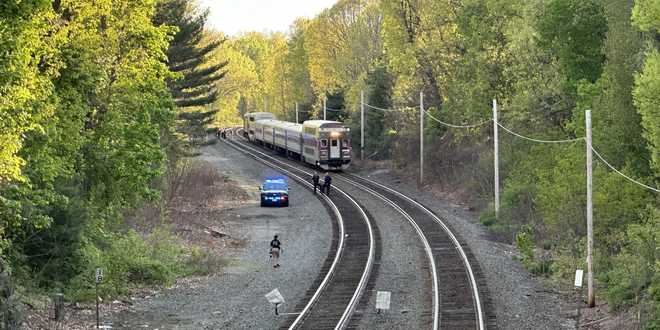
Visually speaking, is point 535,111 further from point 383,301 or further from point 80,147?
point 80,147

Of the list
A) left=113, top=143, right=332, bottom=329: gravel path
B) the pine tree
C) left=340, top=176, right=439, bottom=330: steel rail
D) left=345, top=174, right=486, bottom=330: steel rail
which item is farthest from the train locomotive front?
left=113, top=143, right=332, bottom=329: gravel path

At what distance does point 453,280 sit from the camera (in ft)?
94.5

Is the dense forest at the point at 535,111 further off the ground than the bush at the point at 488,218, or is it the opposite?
the dense forest at the point at 535,111

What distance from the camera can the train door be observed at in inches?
2537

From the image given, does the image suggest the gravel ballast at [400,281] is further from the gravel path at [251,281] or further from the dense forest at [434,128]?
the dense forest at [434,128]

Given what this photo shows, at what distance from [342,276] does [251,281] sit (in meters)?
3.20

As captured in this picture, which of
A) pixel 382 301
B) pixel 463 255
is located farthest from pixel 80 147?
pixel 463 255

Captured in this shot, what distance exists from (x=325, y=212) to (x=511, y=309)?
23.5m

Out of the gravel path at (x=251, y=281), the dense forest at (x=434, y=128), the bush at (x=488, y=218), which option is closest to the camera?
the dense forest at (x=434, y=128)

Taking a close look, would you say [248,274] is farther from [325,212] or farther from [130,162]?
[325,212]

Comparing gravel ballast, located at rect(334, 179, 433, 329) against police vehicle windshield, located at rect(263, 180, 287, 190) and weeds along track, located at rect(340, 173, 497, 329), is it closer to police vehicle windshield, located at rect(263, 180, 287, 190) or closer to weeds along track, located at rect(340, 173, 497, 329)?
weeds along track, located at rect(340, 173, 497, 329)

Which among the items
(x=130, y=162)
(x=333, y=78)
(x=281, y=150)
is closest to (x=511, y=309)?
(x=130, y=162)

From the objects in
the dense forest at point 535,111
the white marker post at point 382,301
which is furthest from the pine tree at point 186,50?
the white marker post at point 382,301

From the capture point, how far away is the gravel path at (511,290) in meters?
23.6
